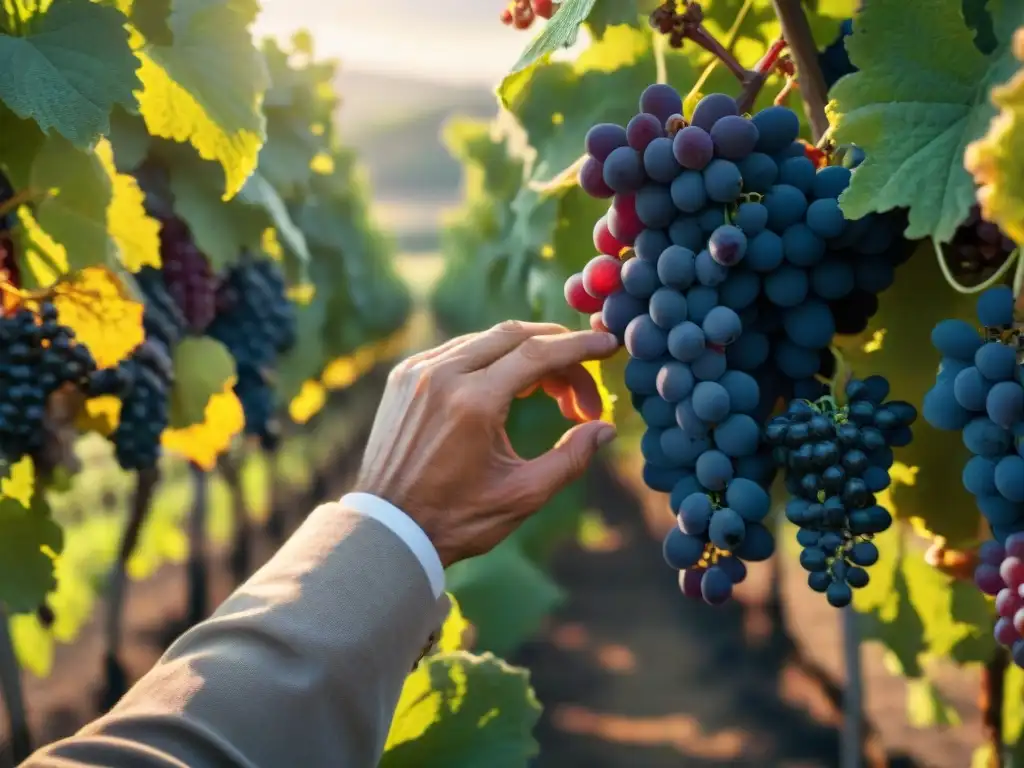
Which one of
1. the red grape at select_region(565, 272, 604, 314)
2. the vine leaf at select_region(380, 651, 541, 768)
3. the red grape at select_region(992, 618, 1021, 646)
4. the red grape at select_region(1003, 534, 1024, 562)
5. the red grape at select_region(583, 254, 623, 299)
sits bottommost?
the vine leaf at select_region(380, 651, 541, 768)

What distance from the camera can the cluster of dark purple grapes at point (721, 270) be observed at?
1024mm

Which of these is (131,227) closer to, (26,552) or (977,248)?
(26,552)

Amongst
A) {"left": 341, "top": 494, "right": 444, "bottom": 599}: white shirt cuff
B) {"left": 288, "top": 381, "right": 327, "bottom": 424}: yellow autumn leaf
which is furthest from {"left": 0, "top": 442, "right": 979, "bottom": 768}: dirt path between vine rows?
{"left": 341, "top": 494, "right": 444, "bottom": 599}: white shirt cuff

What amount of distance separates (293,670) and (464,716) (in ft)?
1.91

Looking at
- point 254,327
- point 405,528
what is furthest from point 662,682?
point 405,528

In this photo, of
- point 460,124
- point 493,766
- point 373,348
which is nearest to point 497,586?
point 460,124

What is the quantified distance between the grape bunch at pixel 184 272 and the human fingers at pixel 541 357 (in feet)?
4.37

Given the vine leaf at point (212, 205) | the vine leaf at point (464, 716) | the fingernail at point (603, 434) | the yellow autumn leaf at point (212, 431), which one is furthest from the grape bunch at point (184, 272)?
the fingernail at point (603, 434)

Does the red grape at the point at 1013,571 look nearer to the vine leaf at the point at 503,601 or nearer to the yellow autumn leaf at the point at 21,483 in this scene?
the yellow autumn leaf at the point at 21,483

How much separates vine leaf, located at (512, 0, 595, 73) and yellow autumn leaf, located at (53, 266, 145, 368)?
0.92 meters

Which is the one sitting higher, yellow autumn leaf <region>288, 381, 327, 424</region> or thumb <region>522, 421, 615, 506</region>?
thumb <region>522, 421, 615, 506</region>

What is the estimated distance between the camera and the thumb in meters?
1.23

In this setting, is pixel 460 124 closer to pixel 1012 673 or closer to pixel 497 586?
pixel 497 586

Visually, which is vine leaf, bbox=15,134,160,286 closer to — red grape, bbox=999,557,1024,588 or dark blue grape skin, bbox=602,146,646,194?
dark blue grape skin, bbox=602,146,646,194
